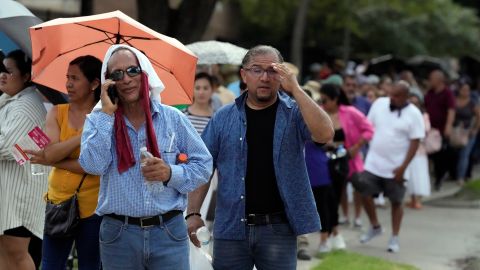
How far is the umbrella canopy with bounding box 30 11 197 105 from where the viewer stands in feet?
19.2

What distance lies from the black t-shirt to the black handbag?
38.9 inches

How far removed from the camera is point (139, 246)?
4.38 metres

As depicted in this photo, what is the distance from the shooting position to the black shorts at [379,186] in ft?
32.5

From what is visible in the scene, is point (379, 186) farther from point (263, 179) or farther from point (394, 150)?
point (263, 179)

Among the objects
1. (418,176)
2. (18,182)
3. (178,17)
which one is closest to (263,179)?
(18,182)

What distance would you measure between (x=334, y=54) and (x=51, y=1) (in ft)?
42.0

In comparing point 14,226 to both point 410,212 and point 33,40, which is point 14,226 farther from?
point 410,212

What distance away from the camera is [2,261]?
6.38 meters

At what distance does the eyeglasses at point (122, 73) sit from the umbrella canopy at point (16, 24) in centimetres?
189

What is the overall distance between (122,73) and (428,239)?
24.2 ft

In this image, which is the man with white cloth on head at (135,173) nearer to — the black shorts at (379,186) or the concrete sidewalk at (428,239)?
the concrete sidewalk at (428,239)

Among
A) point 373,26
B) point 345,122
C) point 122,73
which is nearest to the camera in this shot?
point 122,73

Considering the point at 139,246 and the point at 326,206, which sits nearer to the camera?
the point at 139,246

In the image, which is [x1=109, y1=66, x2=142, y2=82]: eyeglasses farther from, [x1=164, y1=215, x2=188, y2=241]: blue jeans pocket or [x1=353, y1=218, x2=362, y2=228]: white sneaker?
[x1=353, y1=218, x2=362, y2=228]: white sneaker
